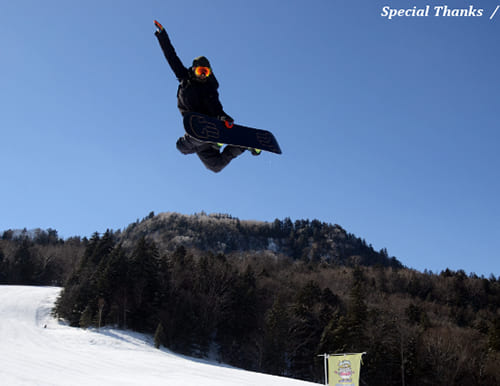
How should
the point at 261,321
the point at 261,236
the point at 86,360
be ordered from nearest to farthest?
the point at 86,360, the point at 261,321, the point at 261,236

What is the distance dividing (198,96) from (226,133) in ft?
3.40

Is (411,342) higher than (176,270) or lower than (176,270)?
lower

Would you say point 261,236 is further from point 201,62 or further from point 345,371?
point 201,62

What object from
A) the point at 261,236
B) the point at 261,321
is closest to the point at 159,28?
the point at 261,321

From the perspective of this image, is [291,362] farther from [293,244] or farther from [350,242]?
[350,242]

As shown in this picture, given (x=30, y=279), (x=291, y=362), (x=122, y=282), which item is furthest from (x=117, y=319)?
(x=30, y=279)

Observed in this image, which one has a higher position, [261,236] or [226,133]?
[261,236]

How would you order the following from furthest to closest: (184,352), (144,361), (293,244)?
(293,244), (184,352), (144,361)

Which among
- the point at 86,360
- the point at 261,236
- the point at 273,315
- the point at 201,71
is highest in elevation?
the point at 261,236

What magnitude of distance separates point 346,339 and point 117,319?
23.1m

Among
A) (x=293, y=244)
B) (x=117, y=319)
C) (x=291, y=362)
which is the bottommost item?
(x=291, y=362)

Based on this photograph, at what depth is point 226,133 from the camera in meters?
9.27

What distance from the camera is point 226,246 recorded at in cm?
16238

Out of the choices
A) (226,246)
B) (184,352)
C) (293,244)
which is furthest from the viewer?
(293,244)
